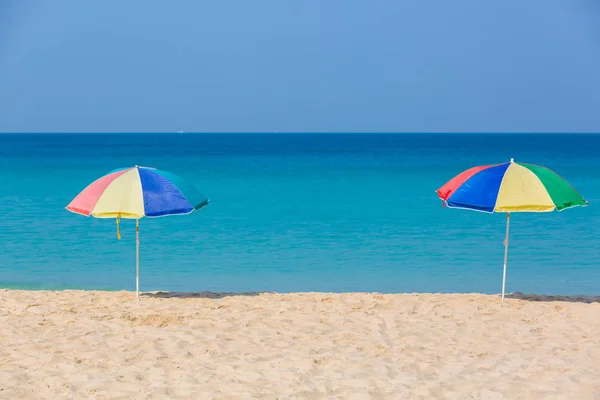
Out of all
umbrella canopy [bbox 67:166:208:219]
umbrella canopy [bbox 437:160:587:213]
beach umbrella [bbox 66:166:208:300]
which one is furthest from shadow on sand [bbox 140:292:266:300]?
umbrella canopy [bbox 437:160:587:213]

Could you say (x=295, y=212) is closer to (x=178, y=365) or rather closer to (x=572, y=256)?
(x=572, y=256)

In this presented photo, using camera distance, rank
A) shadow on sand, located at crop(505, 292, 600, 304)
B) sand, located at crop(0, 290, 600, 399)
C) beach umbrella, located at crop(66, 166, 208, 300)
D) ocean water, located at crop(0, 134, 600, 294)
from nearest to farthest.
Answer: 1. sand, located at crop(0, 290, 600, 399)
2. beach umbrella, located at crop(66, 166, 208, 300)
3. shadow on sand, located at crop(505, 292, 600, 304)
4. ocean water, located at crop(0, 134, 600, 294)

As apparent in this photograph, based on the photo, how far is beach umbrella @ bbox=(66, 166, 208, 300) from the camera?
8.66m

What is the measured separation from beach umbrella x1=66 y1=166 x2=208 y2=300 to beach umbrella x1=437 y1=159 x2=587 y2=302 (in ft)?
11.6

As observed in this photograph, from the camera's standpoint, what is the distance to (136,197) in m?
8.73

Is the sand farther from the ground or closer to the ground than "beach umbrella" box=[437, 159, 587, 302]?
closer to the ground

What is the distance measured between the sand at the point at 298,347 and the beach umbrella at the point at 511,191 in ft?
4.87

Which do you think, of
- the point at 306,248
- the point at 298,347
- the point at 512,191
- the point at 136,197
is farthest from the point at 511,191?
the point at 306,248

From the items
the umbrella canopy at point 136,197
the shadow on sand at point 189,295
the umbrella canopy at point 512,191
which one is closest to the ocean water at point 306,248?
the shadow on sand at point 189,295

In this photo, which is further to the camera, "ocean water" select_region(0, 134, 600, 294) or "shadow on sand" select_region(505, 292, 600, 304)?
"ocean water" select_region(0, 134, 600, 294)

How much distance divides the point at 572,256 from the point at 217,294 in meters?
8.84

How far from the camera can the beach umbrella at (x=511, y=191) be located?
28.1 feet

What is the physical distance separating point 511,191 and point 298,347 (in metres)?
3.47

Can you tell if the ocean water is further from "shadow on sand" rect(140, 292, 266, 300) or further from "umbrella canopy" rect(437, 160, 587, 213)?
"umbrella canopy" rect(437, 160, 587, 213)
